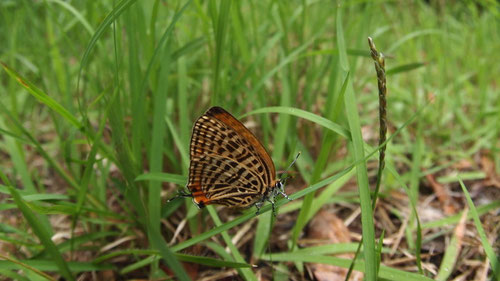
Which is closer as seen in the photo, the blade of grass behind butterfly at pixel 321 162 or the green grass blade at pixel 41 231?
the green grass blade at pixel 41 231

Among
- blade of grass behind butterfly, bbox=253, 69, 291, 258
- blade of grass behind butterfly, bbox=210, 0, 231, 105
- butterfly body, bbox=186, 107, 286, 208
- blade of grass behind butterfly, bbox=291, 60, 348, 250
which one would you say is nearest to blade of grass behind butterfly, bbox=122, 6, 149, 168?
blade of grass behind butterfly, bbox=210, 0, 231, 105

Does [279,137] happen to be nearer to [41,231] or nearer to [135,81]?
[135,81]

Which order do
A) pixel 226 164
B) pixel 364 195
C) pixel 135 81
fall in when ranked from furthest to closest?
pixel 135 81 < pixel 226 164 < pixel 364 195

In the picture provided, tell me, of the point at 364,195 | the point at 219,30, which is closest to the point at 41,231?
the point at 219,30

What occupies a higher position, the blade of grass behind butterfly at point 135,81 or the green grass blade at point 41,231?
the blade of grass behind butterfly at point 135,81

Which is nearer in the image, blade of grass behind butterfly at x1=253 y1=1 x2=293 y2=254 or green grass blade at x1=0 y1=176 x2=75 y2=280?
green grass blade at x1=0 y1=176 x2=75 y2=280

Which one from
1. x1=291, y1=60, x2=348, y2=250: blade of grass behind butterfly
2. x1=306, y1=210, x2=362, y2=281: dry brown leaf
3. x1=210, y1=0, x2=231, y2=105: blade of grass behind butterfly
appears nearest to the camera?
x1=291, y1=60, x2=348, y2=250: blade of grass behind butterfly

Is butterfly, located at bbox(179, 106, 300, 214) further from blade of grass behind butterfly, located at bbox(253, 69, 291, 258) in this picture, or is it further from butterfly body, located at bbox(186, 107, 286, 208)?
blade of grass behind butterfly, located at bbox(253, 69, 291, 258)

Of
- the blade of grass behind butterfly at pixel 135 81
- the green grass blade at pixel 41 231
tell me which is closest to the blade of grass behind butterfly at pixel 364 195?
the blade of grass behind butterfly at pixel 135 81

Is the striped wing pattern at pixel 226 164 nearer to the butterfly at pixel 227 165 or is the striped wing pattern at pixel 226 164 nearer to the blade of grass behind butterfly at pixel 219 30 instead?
the butterfly at pixel 227 165
